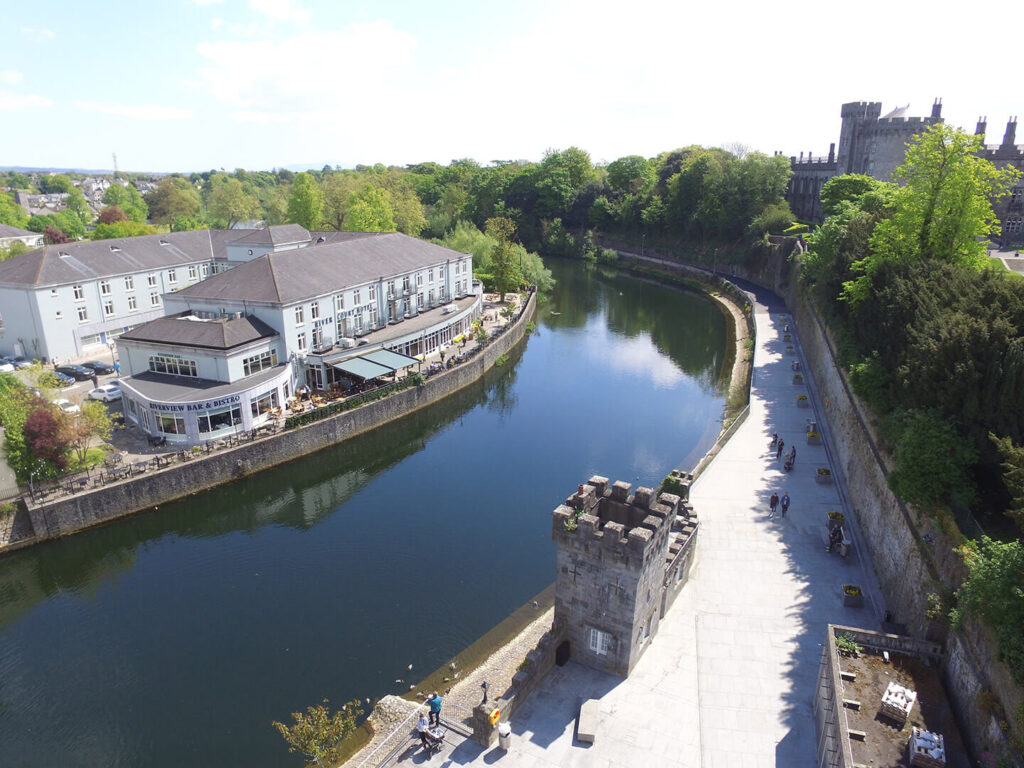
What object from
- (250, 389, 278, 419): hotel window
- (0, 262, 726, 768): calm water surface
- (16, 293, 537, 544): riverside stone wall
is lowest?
(0, 262, 726, 768): calm water surface

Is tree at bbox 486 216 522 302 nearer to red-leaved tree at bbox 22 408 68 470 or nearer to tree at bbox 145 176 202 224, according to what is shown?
red-leaved tree at bbox 22 408 68 470

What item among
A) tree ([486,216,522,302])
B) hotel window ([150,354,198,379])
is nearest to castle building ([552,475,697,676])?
hotel window ([150,354,198,379])

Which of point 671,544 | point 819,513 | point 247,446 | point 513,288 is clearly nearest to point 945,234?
point 819,513

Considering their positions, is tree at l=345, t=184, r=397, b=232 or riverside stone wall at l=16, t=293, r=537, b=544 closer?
riverside stone wall at l=16, t=293, r=537, b=544

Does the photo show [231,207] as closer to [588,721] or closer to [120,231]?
[120,231]

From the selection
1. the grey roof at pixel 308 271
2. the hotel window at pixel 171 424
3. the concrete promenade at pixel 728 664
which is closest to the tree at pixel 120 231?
the grey roof at pixel 308 271

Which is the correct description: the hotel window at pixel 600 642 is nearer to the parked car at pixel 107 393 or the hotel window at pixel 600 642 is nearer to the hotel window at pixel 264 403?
the hotel window at pixel 264 403

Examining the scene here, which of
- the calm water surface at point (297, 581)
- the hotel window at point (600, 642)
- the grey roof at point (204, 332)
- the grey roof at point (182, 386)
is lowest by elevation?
the calm water surface at point (297, 581)
